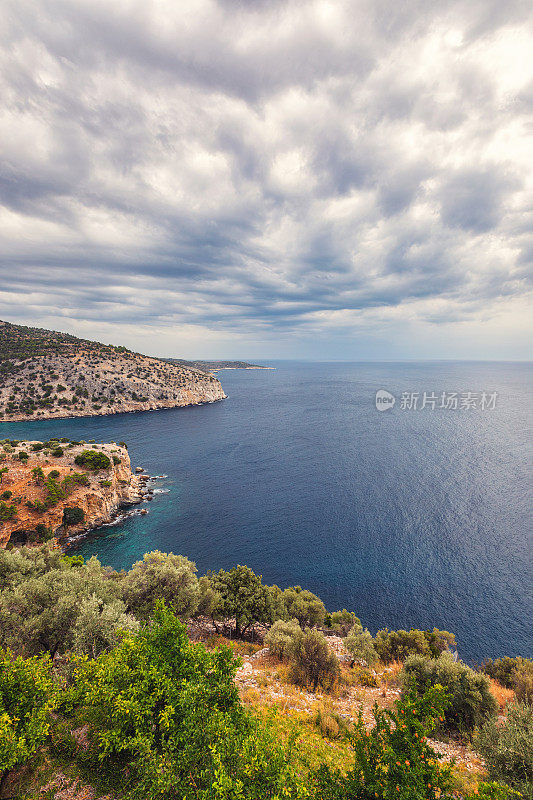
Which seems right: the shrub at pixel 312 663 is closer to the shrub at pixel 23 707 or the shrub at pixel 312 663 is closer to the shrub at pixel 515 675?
the shrub at pixel 515 675

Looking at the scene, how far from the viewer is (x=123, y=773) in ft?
38.9

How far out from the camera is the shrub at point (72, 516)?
57.2 meters

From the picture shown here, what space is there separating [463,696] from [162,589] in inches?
924

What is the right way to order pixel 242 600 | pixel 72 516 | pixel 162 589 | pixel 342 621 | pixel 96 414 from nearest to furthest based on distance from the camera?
pixel 162 589
pixel 242 600
pixel 342 621
pixel 72 516
pixel 96 414

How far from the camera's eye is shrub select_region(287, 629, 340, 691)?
882 inches

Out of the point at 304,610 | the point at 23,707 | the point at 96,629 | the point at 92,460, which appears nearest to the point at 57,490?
the point at 92,460

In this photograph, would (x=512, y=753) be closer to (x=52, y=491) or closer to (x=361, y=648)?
(x=361, y=648)

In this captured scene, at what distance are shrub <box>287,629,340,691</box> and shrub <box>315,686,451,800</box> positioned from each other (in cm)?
1273

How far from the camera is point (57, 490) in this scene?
5803cm

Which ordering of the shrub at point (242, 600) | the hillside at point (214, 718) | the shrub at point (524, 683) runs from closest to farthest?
the hillside at point (214, 718)
the shrub at point (524, 683)
the shrub at point (242, 600)

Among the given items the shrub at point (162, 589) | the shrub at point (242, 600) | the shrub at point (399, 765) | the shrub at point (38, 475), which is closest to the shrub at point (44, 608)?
the shrub at point (162, 589)

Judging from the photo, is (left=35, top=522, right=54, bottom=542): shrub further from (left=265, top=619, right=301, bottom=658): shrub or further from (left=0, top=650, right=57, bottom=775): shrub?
(left=0, top=650, right=57, bottom=775): shrub

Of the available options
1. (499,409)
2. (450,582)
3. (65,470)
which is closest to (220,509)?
(65,470)

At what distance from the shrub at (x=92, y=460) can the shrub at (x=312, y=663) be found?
58288mm
